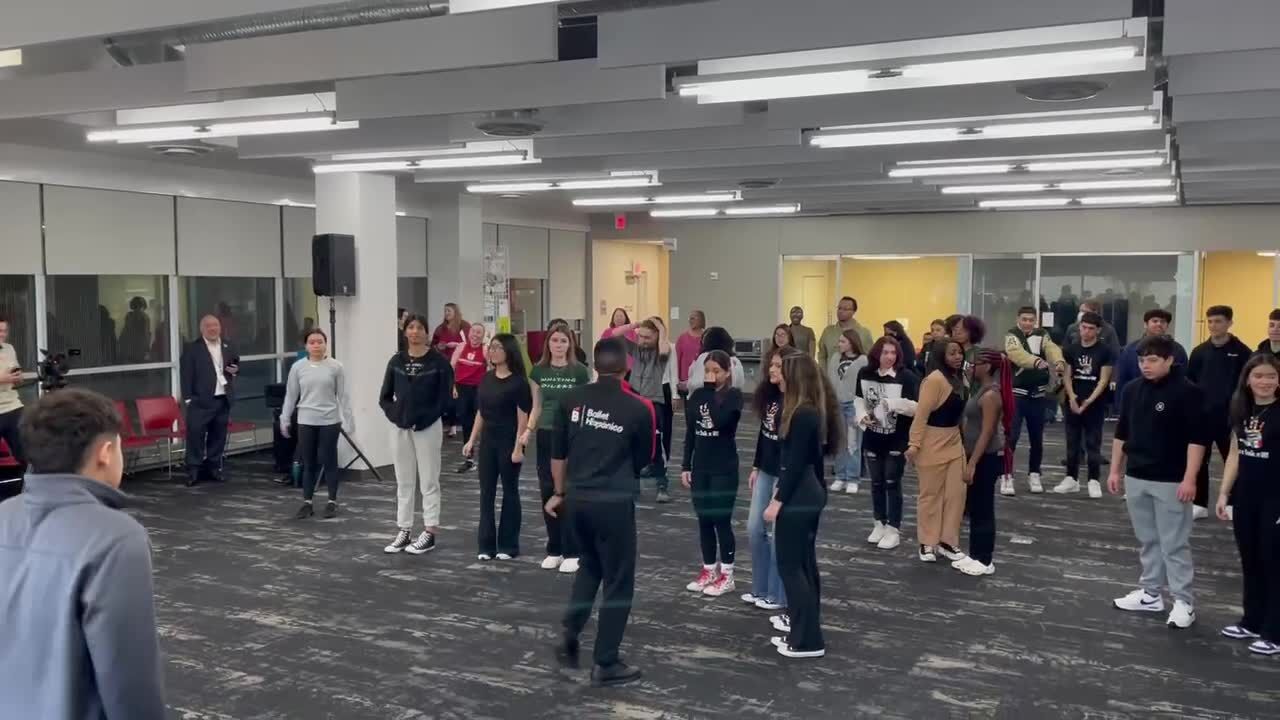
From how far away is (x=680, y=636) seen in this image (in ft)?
17.2

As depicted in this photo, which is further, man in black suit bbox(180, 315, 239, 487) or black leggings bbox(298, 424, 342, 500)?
man in black suit bbox(180, 315, 239, 487)

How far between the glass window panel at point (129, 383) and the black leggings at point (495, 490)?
189 inches

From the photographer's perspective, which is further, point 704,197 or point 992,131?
point 704,197

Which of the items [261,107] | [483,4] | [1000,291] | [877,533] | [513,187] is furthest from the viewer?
[1000,291]

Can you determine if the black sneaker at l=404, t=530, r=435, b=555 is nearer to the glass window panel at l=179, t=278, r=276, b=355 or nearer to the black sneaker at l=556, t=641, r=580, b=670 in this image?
the black sneaker at l=556, t=641, r=580, b=670

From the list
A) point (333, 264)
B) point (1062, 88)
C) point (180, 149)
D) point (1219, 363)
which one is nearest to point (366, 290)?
point (333, 264)

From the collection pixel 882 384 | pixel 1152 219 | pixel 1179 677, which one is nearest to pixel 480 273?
pixel 882 384

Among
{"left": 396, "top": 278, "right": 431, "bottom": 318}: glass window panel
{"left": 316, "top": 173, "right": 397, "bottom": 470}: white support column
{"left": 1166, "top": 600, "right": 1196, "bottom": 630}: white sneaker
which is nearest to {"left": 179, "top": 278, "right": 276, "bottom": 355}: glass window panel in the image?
{"left": 316, "top": 173, "right": 397, "bottom": 470}: white support column

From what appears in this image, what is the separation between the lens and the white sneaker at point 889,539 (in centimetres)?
699

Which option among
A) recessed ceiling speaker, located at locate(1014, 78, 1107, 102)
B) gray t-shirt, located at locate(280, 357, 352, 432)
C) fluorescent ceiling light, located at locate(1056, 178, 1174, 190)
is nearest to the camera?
recessed ceiling speaker, located at locate(1014, 78, 1107, 102)

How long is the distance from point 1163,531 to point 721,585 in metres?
2.38

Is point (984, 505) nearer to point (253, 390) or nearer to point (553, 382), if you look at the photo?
point (553, 382)

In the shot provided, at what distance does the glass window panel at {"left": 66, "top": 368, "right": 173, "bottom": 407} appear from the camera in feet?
31.2

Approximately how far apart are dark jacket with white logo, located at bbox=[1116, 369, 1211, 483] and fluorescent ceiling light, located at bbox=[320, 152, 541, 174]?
16.4ft
